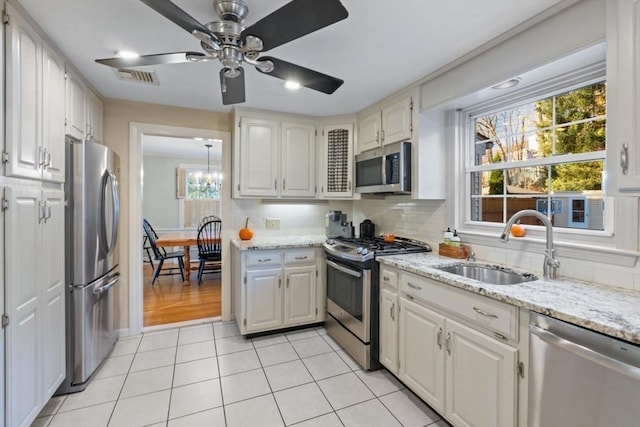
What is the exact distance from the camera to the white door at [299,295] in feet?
9.66

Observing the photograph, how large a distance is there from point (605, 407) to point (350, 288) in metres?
1.66

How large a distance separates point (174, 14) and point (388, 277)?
192 centimetres

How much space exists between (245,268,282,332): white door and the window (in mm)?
1825

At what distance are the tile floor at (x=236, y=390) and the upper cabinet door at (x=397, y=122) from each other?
1.92 m

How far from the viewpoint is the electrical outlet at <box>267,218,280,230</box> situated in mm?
3457

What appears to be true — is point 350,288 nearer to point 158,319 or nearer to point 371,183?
point 371,183

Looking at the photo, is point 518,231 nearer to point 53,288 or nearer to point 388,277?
point 388,277

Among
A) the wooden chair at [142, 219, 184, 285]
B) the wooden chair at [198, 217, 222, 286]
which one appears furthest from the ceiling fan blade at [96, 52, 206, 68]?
the wooden chair at [142, 219, 184, 285]

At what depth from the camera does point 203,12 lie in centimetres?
155

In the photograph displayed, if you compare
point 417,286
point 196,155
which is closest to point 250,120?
point 417,286

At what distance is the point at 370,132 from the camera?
3000 millimetres

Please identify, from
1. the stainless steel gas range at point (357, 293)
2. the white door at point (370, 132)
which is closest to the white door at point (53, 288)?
the stainless steel gas range at point (357, 293)

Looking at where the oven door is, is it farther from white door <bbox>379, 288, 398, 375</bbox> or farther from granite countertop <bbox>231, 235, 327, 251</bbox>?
granite countertop <bbox>231, 235, 327, 251</bbox>

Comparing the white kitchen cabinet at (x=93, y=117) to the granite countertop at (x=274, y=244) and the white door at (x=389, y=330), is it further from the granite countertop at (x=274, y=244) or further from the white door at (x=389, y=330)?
the white door at (x=389, y=330)
